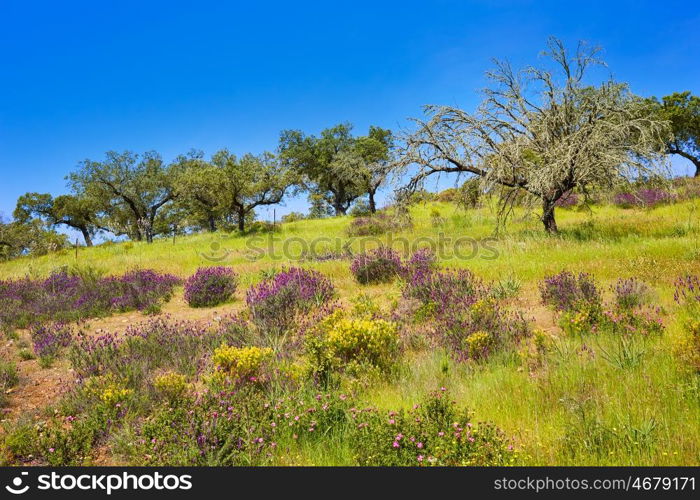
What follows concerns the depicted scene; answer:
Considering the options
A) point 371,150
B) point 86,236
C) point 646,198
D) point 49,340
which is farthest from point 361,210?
point 86,236

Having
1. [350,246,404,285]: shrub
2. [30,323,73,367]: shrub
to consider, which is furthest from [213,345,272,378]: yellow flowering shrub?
[350,246,404,285]: shrub

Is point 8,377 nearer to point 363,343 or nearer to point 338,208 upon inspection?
point 363,343

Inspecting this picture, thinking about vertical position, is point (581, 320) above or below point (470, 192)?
below

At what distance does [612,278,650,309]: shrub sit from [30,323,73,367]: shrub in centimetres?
909

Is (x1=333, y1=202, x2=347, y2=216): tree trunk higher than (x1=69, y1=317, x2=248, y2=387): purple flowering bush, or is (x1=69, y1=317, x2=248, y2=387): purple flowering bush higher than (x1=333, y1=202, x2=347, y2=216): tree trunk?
(x1=333, y1=202, x2=347, y2=216): tree trunk

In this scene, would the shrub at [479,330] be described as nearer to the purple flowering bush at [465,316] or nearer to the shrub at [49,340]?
the purple flowering bush at [465,316]

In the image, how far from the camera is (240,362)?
16.4ft

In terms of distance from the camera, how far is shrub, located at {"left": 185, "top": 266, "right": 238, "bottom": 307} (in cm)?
980

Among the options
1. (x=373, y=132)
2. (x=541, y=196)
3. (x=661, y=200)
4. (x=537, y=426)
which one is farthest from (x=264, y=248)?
(x=373, y=132)

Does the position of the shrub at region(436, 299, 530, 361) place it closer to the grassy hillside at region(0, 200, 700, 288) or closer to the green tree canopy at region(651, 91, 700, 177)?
the grassy hillside at region(0, 200, 700, 288)

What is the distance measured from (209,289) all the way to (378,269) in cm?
429

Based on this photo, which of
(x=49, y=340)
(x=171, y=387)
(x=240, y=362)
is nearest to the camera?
(x=171, y=387)

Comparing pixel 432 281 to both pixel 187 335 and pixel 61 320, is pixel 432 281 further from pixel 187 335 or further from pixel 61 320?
pixel 61 320

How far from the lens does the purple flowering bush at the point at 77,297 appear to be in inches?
363
